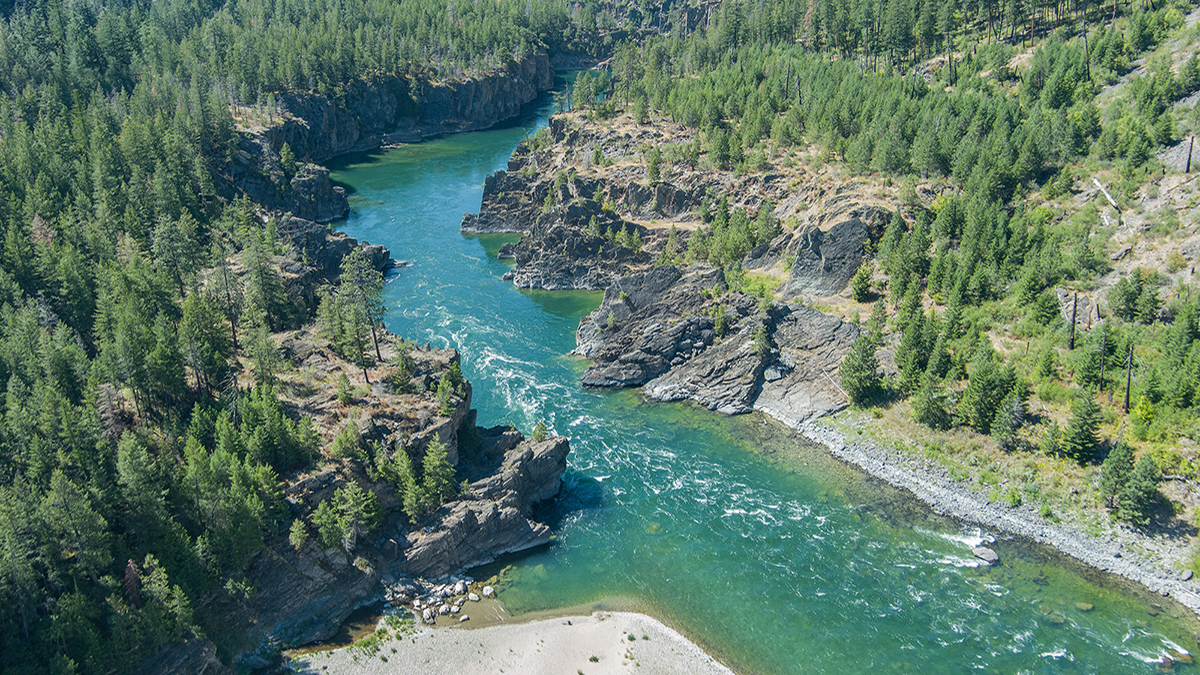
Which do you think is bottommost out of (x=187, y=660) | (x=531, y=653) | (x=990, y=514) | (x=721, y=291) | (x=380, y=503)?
(x=531, y=653)

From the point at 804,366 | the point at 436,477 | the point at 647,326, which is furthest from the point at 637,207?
the point at 436,477

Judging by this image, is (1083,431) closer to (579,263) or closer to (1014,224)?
(1014,224)

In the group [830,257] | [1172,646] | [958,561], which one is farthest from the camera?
[830,257]

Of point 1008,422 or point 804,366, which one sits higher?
point 1008,422

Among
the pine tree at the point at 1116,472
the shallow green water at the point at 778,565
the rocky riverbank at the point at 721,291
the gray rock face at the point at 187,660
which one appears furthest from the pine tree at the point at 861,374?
the gray rock face at the point at 187,660

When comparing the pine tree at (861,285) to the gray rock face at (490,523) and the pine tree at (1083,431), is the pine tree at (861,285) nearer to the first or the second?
the pine tree at (1083,431)
